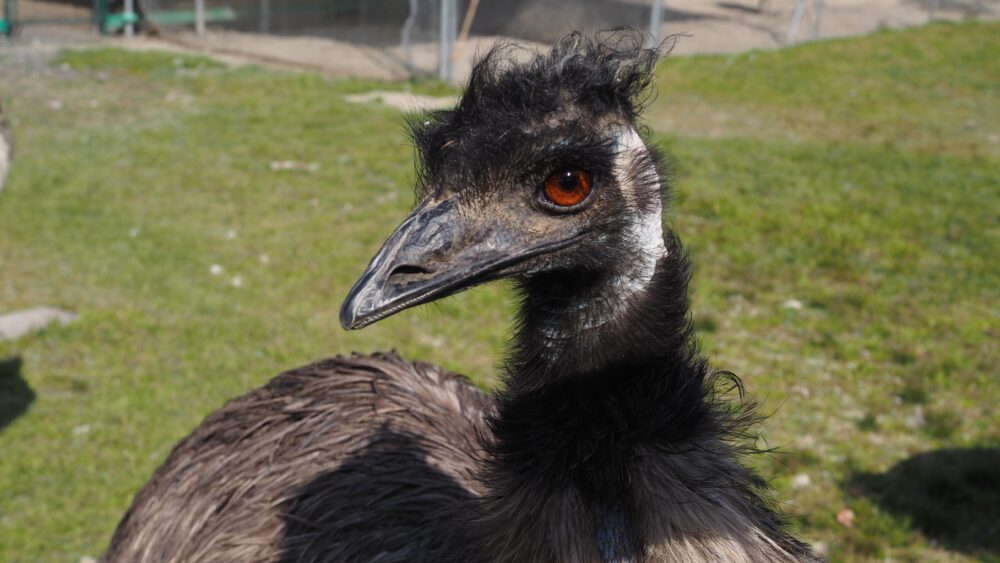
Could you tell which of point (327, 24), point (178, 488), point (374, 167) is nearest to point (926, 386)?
point (178, 488)

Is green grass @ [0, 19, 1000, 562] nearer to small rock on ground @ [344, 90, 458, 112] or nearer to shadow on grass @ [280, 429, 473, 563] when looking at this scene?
small rock on ground @ [344, 90, 458, 112]

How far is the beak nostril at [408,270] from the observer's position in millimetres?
1888

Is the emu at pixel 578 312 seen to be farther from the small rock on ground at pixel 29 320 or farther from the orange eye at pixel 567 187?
the small rock on ground at pixel 29 320

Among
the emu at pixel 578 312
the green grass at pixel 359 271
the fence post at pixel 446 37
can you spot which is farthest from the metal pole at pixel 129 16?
the emu at pixel 578 312

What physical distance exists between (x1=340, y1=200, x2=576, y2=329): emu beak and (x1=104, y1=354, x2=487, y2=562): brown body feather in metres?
0.67

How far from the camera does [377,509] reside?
2.69 metres

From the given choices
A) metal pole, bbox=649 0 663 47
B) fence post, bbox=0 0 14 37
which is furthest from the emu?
fence post, bbox=0 0 14 37

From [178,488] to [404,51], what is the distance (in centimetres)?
1117

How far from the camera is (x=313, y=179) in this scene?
895 cm

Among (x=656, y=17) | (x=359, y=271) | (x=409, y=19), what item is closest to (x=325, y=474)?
(x=359, y=271)

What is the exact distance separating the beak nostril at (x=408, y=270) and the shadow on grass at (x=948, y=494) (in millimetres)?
3311

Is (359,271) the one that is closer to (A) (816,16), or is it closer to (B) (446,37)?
(B) (446,37)

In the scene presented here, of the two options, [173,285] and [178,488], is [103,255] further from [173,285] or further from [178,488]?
[178,488]

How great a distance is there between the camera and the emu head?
1896 millimetres
